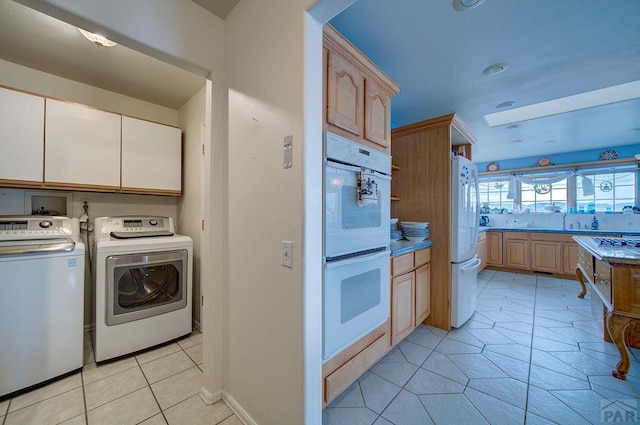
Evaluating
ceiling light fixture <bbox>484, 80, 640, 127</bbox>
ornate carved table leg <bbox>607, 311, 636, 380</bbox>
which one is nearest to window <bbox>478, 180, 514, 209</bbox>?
ceiling light fixture <bbox>484, 80, 640, 127</bbox>

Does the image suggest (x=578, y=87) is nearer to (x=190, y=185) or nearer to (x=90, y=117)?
(x=190, y=185)

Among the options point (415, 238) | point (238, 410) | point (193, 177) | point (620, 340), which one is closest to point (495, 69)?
point (415, 238)

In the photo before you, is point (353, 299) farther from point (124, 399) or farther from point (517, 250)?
point (517, 250)

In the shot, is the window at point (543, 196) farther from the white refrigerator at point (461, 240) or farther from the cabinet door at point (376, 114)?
the cabinet door at point (376, 114)

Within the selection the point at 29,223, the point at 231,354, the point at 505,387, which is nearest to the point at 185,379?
the point at 231,354

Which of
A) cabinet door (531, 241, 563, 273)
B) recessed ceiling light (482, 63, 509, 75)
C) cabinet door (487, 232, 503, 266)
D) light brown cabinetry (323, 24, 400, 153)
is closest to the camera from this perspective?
light brown cabinetry (323, 24, 400, 153)

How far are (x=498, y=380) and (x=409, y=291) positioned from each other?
0.85 metres

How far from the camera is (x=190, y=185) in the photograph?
267 cm

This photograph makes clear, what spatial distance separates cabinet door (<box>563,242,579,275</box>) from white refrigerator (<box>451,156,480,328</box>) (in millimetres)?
3254

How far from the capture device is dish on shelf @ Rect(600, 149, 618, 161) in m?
4.60

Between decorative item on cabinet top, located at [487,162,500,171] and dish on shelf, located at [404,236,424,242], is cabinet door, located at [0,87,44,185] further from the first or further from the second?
decorative item on cabinet top, located at [487,162,500,171]

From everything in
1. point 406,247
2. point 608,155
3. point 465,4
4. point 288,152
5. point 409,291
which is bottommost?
point 409,291

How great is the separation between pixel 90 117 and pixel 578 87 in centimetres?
478

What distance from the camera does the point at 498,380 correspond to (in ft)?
5.87
